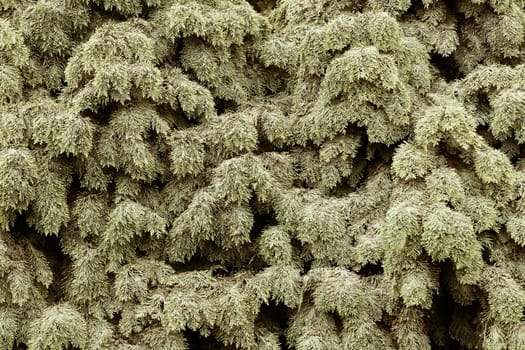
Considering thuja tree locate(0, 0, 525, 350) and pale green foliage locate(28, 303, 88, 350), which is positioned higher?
thuja tree locate(0, 0, 525, 350)

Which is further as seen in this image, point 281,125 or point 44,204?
point 281,125

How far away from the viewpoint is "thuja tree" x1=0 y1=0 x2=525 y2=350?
244cm

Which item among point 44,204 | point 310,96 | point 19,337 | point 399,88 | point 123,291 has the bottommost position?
point 19,337

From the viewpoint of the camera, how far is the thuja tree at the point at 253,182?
244cm

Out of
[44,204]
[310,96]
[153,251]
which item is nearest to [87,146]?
[44,204]

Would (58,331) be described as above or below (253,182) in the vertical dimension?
below

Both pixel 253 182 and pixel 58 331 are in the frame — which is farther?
pixel 253 182

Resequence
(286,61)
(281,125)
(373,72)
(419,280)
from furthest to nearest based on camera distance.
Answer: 1. (286,61)
2. (281,125)
3. (373,72)
4. (419,280)

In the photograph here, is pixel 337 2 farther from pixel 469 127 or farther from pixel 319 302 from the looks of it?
pixel 319 302

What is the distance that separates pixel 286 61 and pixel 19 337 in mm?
1877

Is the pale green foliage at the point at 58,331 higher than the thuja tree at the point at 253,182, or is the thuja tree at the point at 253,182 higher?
the thuja tree at the point at 253,182

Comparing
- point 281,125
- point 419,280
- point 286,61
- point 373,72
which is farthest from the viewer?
point 286,61

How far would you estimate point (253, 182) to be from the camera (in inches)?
103

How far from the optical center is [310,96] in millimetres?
2975
